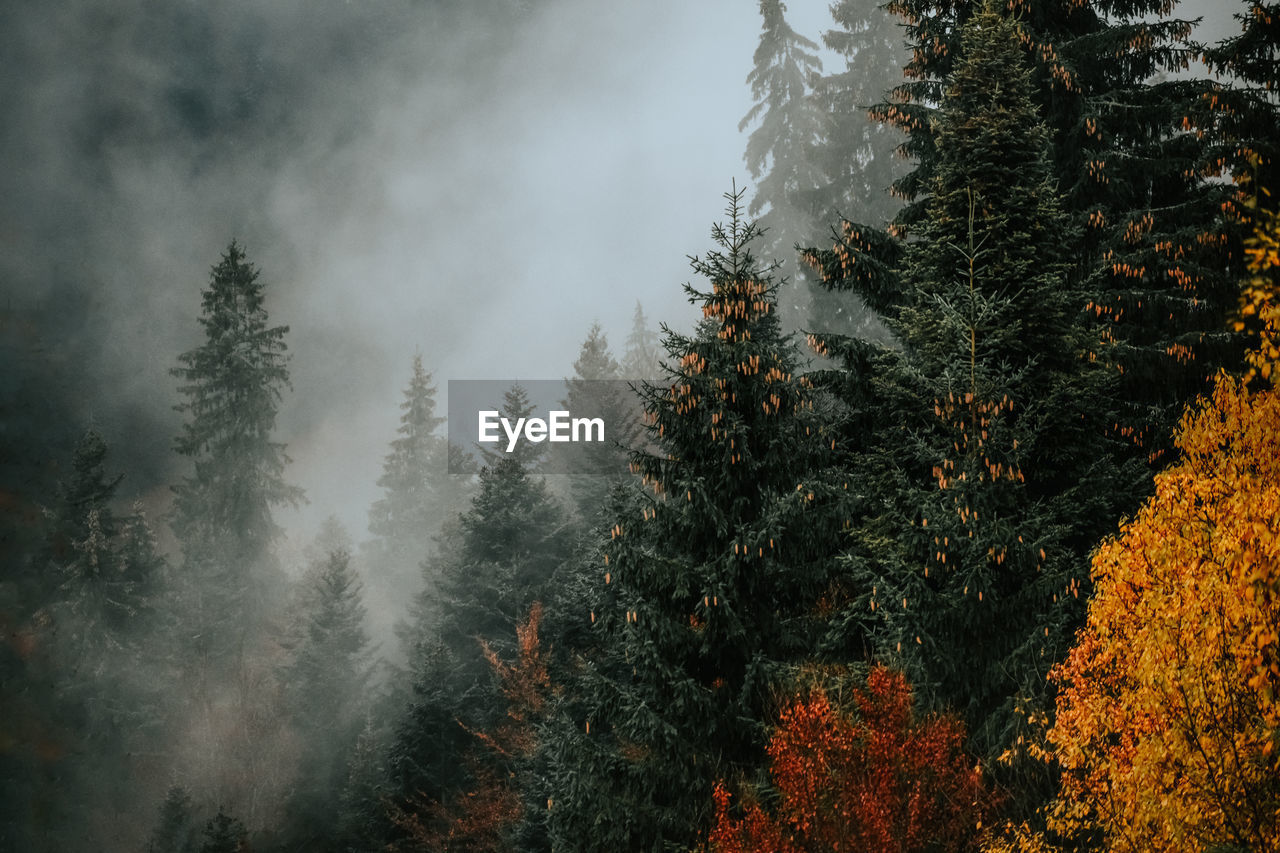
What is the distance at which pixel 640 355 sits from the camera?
65688mm

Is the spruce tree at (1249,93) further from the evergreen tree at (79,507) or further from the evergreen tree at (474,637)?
the evergreen tree at (79,507)

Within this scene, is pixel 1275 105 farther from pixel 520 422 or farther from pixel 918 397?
pixel 520 422

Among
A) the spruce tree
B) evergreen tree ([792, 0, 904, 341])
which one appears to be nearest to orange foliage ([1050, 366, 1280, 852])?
the spruce tree

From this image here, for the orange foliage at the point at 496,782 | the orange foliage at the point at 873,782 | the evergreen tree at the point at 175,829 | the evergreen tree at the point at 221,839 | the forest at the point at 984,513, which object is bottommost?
the evergreen tree at the point at 175,829

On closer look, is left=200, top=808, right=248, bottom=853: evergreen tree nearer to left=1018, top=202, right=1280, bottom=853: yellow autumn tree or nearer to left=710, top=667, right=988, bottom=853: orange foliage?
left=710, top=667, right=988, bottom=853: orange foliage

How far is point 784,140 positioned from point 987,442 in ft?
111

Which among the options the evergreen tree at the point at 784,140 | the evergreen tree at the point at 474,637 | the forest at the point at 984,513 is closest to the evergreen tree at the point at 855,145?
the evergreen tree at the point at 784,140

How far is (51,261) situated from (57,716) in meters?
111

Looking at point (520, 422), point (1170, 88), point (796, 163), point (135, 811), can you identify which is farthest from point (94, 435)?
point (1170, 88)

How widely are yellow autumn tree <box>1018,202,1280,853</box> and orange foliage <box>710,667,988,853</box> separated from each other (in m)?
1.22

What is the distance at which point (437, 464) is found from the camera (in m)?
61.0

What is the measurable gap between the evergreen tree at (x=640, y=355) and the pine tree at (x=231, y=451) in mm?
24257

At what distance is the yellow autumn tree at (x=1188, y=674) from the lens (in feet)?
26.3

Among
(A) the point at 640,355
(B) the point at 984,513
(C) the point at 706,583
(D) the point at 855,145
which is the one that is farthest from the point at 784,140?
(B) the point at 984,513
